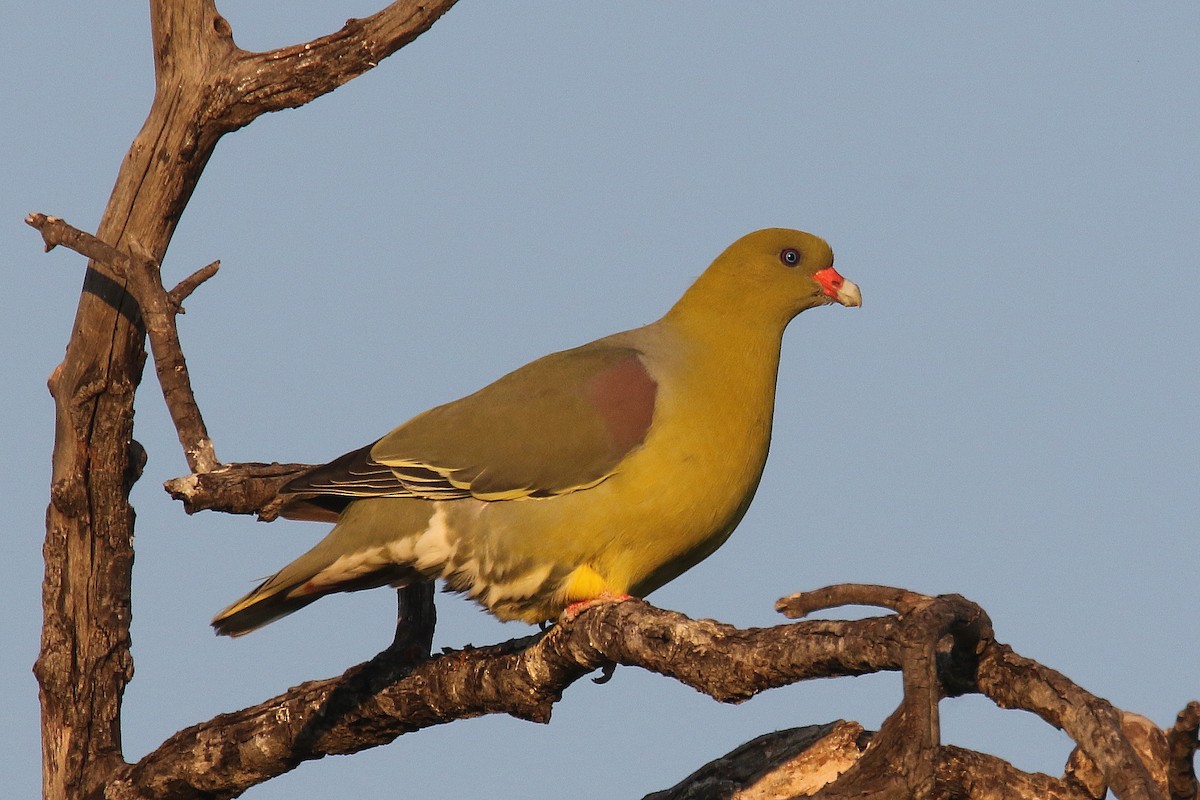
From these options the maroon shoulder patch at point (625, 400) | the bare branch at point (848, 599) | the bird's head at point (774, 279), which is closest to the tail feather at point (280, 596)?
the maroon shoulder patch at point (625, 400)

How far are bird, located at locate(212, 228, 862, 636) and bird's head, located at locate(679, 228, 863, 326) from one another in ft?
0.56

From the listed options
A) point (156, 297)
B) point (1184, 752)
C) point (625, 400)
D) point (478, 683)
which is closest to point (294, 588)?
point (478, 683)

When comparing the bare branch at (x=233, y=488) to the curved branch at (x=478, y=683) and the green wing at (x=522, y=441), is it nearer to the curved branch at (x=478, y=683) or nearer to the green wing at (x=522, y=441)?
the green wing at (x=522, y=441)

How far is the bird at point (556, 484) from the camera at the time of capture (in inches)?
196

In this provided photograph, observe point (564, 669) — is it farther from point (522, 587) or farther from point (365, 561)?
point (365, 561)

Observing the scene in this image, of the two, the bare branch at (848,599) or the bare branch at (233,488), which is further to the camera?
the bare branch at (233,488)

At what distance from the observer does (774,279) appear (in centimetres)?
565

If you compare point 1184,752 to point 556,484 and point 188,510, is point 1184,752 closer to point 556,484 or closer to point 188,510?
point 556,484

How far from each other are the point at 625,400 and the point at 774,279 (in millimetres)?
966

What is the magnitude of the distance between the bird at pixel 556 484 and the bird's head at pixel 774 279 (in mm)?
171

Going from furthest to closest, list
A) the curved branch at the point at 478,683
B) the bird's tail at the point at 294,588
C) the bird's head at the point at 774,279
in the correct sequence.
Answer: the bird's head at the point at 774,279 < the bird's tail at the point at 294,588 < the curved branch at the point at 478,683

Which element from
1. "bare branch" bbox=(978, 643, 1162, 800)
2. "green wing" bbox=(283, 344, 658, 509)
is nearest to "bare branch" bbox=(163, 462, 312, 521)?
"green wing" bbox=(283, 344, 658, 509)

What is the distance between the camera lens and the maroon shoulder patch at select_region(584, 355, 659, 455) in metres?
5.02

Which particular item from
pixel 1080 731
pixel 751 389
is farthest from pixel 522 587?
pixel 1080 731
